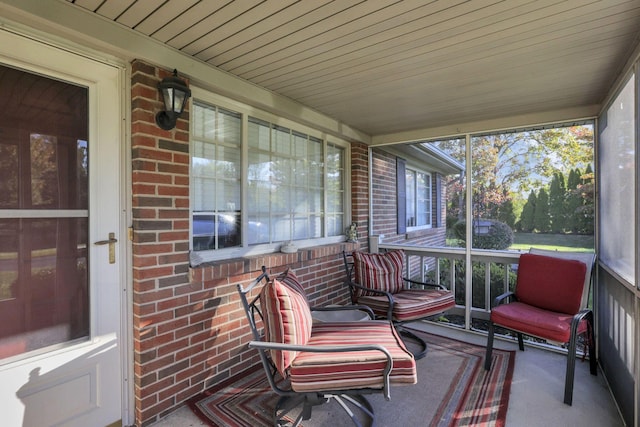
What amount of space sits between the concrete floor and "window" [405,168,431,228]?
2.46m

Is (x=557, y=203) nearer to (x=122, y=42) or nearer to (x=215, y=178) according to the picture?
(x=215, y=178)

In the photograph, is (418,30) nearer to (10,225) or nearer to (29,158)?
(29,158)

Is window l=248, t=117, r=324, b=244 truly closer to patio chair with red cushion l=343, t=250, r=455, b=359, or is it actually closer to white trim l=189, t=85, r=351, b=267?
white trim l=189, t=85, r=351, b=267

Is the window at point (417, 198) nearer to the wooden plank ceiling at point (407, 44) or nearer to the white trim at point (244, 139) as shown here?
the white trim at point (244, 139)

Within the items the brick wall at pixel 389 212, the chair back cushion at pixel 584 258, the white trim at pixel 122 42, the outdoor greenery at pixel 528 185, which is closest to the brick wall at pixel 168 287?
the white trim at pixel 122 42

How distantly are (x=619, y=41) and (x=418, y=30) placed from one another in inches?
49.3

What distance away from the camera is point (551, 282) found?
2824 mm

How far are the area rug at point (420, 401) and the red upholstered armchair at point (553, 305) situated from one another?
28cm

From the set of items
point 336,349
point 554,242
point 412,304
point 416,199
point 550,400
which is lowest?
point 550,400

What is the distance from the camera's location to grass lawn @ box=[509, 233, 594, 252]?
Answer: 309 cm

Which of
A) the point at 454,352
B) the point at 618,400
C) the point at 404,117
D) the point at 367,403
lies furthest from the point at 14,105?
the point at 618,400

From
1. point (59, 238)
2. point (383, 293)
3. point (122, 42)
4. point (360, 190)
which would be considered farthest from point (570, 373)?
point (122, 42)

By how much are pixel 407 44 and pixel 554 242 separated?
265 centimetres

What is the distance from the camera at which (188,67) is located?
2186 mm
